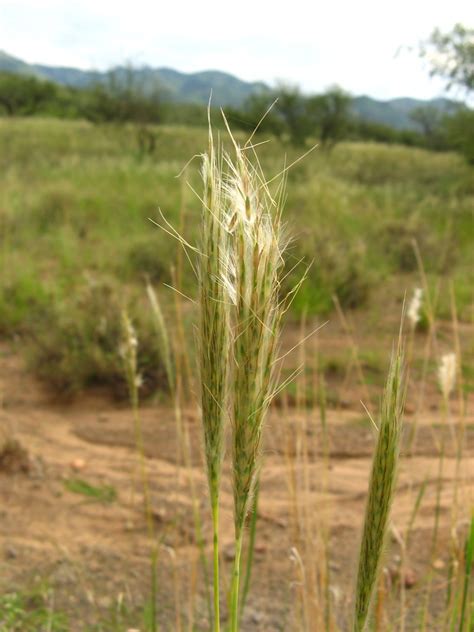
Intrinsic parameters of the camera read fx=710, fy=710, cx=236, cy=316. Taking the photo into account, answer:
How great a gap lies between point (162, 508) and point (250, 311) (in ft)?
8.83

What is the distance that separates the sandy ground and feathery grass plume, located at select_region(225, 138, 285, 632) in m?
0.92

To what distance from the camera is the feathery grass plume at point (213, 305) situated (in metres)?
0.69

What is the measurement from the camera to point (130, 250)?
7.34 metres

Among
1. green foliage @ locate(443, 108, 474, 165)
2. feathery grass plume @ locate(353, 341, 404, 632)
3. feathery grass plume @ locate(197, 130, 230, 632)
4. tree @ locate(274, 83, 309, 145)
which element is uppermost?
tree @ locate(274, 83, 309, 145)

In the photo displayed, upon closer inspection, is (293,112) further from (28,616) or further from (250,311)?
(250,311)

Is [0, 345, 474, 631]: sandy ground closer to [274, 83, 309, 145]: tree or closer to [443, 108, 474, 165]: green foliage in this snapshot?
[443, 108, 474, 165]: green foliage

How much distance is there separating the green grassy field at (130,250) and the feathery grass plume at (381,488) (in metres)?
1.42

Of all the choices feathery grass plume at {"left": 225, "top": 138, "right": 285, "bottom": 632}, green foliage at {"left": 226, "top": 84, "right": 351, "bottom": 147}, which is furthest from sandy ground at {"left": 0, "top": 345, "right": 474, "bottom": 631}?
green foliage at {"left": 226, "top": 84, "right": 351, "bottom": 147}

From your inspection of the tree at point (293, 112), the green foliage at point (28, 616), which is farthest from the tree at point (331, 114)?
the green foliage at point (28, 616)

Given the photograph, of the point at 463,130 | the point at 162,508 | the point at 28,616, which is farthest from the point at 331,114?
the point at 28,616

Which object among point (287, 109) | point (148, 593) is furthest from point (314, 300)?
point (287, 109)

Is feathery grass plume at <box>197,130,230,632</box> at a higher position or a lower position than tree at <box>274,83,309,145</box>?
lower

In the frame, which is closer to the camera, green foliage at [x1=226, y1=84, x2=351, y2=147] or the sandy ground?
the sandy ground

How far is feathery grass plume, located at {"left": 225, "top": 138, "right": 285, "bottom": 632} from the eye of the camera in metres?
0.66
